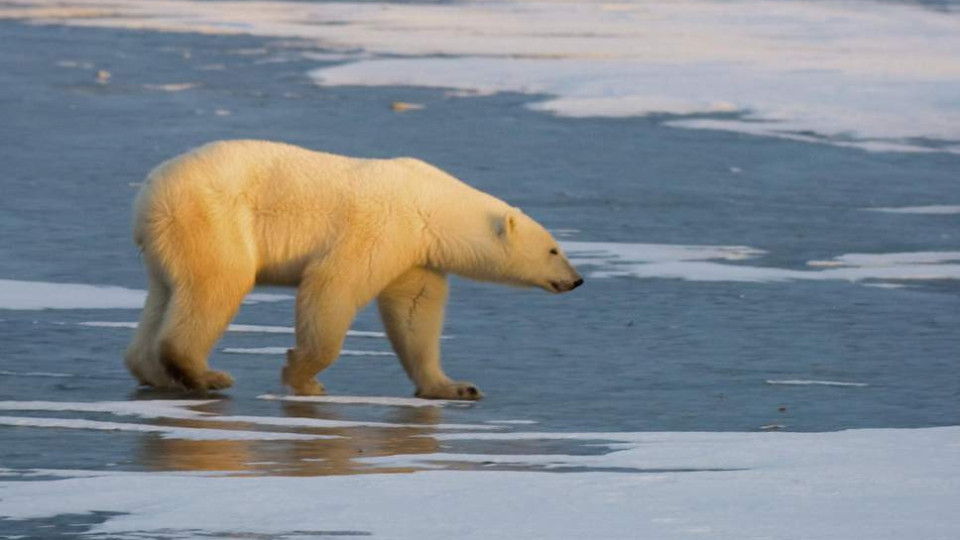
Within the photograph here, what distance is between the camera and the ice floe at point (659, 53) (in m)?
21.3

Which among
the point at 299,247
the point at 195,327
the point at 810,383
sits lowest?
the point at 810,383

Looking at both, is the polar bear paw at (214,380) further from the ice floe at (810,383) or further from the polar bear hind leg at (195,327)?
the ice floe at (810,383)

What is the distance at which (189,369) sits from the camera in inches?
328

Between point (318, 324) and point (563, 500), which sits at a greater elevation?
point (563, 500)

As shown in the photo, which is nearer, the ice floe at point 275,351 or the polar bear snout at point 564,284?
the polar bear snout at point 564,284

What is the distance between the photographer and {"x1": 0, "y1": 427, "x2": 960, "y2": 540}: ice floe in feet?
18.2

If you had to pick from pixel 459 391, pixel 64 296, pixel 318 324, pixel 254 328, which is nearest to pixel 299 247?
pixel 318 324

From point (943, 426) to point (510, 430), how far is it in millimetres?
1511

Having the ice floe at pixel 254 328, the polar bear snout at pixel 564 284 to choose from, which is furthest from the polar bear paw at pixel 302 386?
the ice floe at pixel 254 328

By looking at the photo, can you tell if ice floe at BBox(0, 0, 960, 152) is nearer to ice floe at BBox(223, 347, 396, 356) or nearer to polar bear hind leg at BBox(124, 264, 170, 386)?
ice floe at BBox(223, 347, 396, 356)

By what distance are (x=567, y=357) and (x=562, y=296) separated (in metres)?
1.81

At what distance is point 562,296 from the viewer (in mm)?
11156

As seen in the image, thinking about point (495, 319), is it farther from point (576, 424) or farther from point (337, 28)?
point (337, 28)

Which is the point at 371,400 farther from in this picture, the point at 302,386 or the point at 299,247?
the point at 299,247
